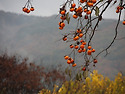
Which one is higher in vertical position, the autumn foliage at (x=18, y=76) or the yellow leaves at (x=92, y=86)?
the yellow leaves at (x=92, y=86)

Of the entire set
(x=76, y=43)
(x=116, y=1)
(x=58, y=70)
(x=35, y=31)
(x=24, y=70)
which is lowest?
(x=35, y=31)

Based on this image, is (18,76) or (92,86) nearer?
(92,86)

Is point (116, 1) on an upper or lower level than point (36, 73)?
upper

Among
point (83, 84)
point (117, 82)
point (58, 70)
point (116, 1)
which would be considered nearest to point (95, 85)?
point (83, 84)

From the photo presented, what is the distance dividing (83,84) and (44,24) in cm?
5237

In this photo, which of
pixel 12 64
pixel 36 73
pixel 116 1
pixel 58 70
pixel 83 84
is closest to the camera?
pixel 116 1

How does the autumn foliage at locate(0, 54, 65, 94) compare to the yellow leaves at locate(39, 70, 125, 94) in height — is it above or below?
below

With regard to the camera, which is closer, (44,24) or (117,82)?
(117,82)

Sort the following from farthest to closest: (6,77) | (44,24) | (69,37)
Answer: (44,24) < (6,77) < (69,37)

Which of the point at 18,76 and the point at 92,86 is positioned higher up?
the point at 92,86

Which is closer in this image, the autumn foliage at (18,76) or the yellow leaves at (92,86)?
the yellow leaves at (92,86)

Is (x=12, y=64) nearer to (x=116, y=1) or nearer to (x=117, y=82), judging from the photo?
(x=117, y=82)

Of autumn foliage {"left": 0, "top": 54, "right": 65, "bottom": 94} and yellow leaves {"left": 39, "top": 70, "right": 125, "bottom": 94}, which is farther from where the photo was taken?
autumn foliage {"left": 0, "top": 54, "right": 65, "bottom": 94}

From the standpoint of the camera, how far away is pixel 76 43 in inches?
64.6
